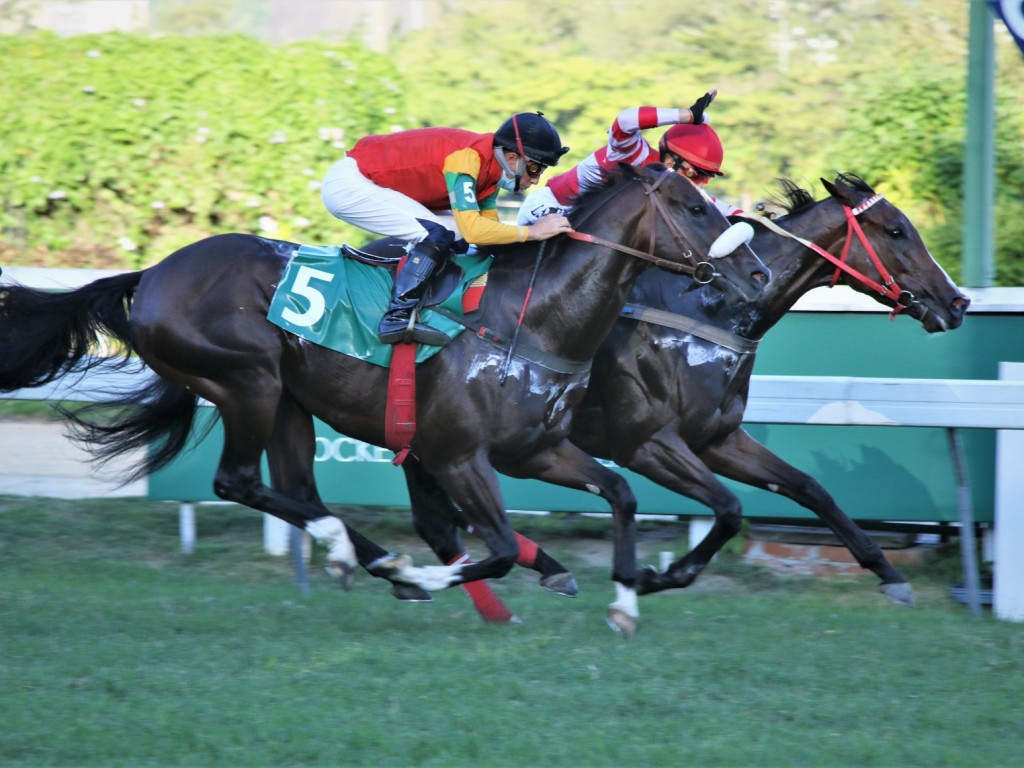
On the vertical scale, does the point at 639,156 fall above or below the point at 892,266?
above

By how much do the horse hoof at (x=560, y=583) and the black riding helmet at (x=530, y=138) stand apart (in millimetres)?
→ 1569

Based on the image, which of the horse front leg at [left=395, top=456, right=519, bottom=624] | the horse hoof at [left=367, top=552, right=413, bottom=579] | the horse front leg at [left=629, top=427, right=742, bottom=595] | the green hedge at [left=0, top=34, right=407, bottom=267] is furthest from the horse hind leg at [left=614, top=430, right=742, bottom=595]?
the green hedge at [left=0, top=34, right=407, bottom=267]

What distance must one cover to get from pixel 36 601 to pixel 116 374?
1047mm

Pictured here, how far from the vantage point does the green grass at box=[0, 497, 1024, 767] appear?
364cm

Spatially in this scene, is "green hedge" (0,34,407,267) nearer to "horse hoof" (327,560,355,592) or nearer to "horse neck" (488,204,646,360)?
"horse hoof" (327,560,355,592)

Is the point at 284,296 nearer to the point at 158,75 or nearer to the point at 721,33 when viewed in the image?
the point at 158,75

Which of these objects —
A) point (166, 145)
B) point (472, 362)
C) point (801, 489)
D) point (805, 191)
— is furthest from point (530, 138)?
point (166, 145)

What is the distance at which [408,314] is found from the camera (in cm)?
483

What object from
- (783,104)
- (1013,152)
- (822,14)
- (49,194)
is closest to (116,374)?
(49,194)

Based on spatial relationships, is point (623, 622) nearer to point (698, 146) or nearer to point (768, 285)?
point (768, 285)

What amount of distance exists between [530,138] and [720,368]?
4.15 feet

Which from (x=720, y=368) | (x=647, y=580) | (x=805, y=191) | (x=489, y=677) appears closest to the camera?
(x=489, y=677)

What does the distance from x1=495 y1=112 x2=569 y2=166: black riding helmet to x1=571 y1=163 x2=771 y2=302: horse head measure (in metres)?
0.31

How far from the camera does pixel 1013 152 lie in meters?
9.52
